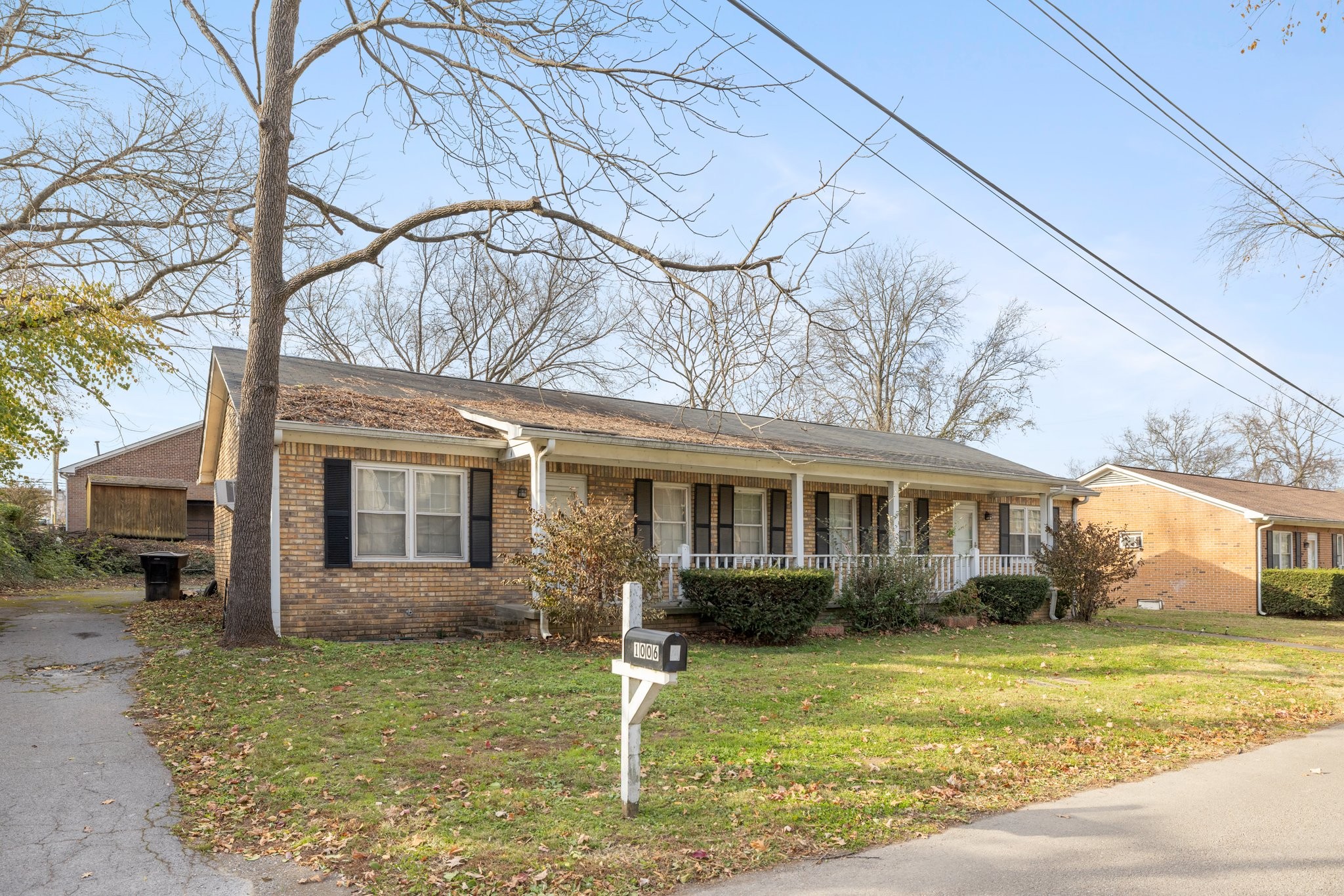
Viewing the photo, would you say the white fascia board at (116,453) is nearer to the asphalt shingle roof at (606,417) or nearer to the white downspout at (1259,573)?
the asphalt shingle roof at (606,417)

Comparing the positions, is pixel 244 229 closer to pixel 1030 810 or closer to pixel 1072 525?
pixel 1030 810

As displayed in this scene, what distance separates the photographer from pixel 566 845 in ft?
15.4

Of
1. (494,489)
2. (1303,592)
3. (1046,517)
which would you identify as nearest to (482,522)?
(494,489)

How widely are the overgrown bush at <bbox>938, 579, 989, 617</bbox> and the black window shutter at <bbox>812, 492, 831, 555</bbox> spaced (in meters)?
2.34

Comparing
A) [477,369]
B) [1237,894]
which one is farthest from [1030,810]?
[477,369]

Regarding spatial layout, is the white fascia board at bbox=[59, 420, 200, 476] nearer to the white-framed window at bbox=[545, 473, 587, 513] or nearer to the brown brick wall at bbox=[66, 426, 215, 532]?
the brown brick wall at bbox=[66, 426, 215, 532]

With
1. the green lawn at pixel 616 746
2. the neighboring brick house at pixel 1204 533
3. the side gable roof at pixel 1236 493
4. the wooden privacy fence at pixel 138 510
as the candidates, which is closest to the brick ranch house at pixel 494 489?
the green lawn at pixel 616 746

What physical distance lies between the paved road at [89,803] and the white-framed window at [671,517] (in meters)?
7.97

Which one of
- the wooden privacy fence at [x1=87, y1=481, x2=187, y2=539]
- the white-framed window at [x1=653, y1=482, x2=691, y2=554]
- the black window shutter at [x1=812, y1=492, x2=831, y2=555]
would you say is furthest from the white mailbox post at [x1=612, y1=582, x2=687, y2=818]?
the wooden privacy fence at [x1=87, y1=481, x2=187, y2=539]

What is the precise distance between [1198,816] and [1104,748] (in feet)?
5.70

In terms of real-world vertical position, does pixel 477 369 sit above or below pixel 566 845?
above

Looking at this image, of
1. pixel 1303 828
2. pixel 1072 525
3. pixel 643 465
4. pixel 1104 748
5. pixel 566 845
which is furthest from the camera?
pixel 1072 525

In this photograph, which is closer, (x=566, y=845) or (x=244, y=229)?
(x=566, y=845)

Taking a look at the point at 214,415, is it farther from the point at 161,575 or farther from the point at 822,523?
the point at 822,523
